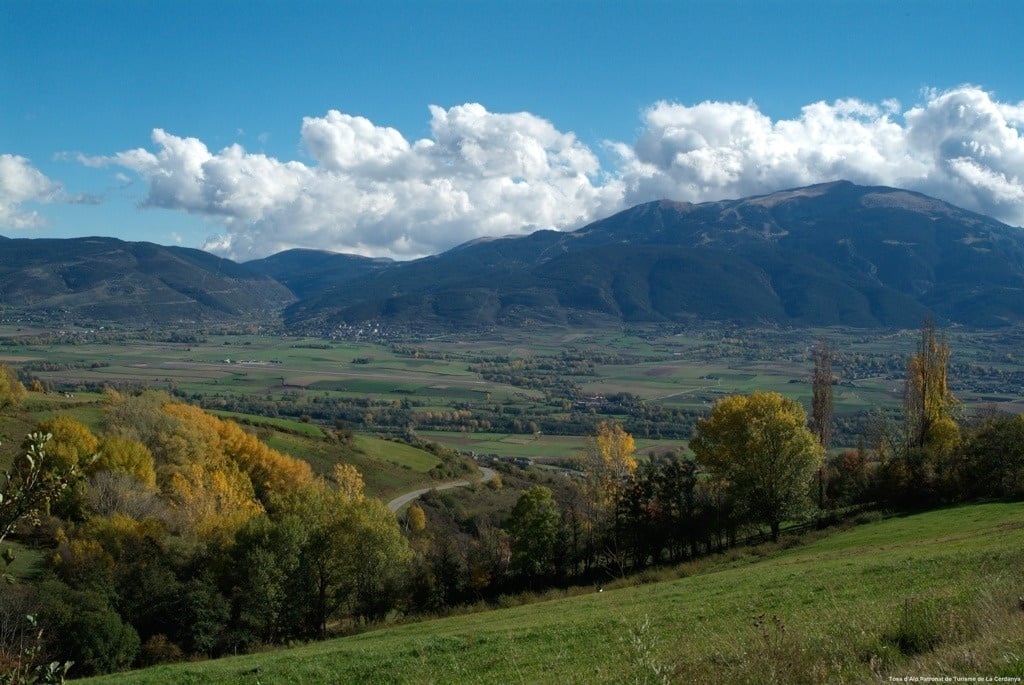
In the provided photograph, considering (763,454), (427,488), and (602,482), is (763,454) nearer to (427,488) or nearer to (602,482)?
Result: (602,482)

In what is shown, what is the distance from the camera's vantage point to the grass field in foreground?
10172 mm

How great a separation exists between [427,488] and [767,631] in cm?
6465

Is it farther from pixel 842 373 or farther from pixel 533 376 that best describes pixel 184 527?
pixel 842 373

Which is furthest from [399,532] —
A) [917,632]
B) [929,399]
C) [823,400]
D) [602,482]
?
[929,399]

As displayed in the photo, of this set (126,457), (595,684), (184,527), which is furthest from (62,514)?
(595,684)

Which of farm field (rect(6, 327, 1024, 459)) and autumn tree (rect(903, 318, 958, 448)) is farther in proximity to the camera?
farm field (rect(6, 327, 1024, 459))

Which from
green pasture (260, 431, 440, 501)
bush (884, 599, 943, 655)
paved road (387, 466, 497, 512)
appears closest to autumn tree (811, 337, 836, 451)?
paved road (387, 466, 497, 512)

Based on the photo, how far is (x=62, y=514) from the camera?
4653 centimetres

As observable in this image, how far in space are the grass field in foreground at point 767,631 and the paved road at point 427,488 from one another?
41318 millimetres

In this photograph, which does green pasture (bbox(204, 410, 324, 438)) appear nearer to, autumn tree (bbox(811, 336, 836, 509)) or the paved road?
the paved road

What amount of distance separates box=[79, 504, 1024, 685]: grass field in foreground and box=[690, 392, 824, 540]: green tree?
9365 millimetres

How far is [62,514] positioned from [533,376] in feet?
407

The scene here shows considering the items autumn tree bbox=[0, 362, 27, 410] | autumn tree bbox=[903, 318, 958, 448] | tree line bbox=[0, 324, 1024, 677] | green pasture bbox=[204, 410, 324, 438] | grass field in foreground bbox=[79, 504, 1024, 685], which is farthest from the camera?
green pasture bbox=[204, 410, 324, 438]

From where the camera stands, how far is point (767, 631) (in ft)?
47.3
